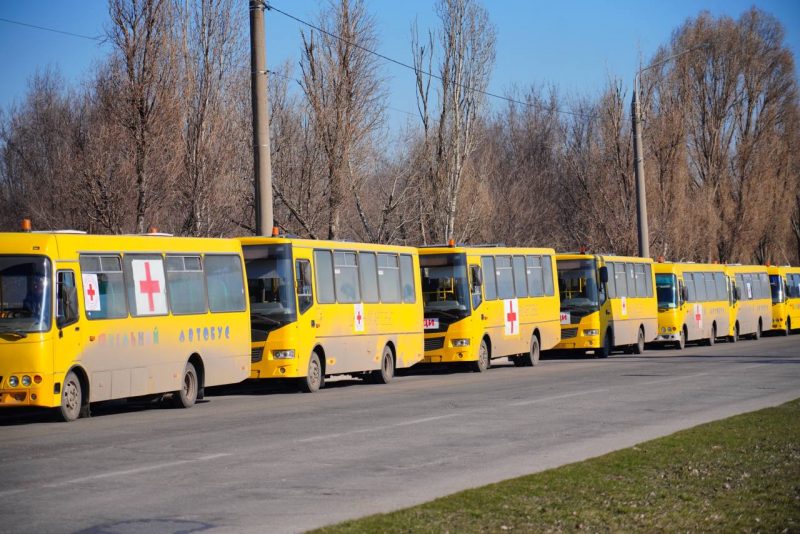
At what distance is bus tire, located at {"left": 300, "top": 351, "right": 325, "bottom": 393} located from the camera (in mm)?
26062

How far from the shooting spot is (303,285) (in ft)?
85.3

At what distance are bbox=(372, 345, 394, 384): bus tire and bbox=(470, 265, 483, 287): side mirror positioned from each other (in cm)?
389

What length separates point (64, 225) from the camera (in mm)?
40625

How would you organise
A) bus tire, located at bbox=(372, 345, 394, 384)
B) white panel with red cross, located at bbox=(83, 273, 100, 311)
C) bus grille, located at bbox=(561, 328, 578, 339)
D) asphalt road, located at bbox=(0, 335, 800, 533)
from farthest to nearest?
bus grille, located at bbox=(561, 328, 578, 339)
bus tire, located at bbox=(372, 345, 394, 384)
white panel with red cross, located at bbox=(83, 273, 100, 311)
asphalt road, located at bbox=(0, 335, 800, 533)

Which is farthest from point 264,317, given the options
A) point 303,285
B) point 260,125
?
point 260,125

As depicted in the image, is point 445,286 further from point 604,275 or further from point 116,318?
point 116,318

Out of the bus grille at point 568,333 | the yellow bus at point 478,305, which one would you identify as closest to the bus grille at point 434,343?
the yellow bus at point 478,305

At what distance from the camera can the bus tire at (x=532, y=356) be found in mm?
36562

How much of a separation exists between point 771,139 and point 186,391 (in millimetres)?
66312

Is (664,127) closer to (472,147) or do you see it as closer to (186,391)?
(472,147)

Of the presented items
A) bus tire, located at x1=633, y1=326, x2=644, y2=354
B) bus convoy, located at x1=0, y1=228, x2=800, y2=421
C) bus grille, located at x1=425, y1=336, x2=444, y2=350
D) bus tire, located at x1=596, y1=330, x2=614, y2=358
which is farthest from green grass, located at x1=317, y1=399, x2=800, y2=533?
bus tire, located at x1=633, y1=326, x2=644, y2=354

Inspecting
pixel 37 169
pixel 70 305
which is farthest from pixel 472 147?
pixel 70 305

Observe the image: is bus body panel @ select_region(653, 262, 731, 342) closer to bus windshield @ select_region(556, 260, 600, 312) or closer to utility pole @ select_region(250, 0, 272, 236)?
bus windshield @ select_region(556, 260, 600, 312)

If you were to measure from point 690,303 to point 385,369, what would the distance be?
22.3 m
